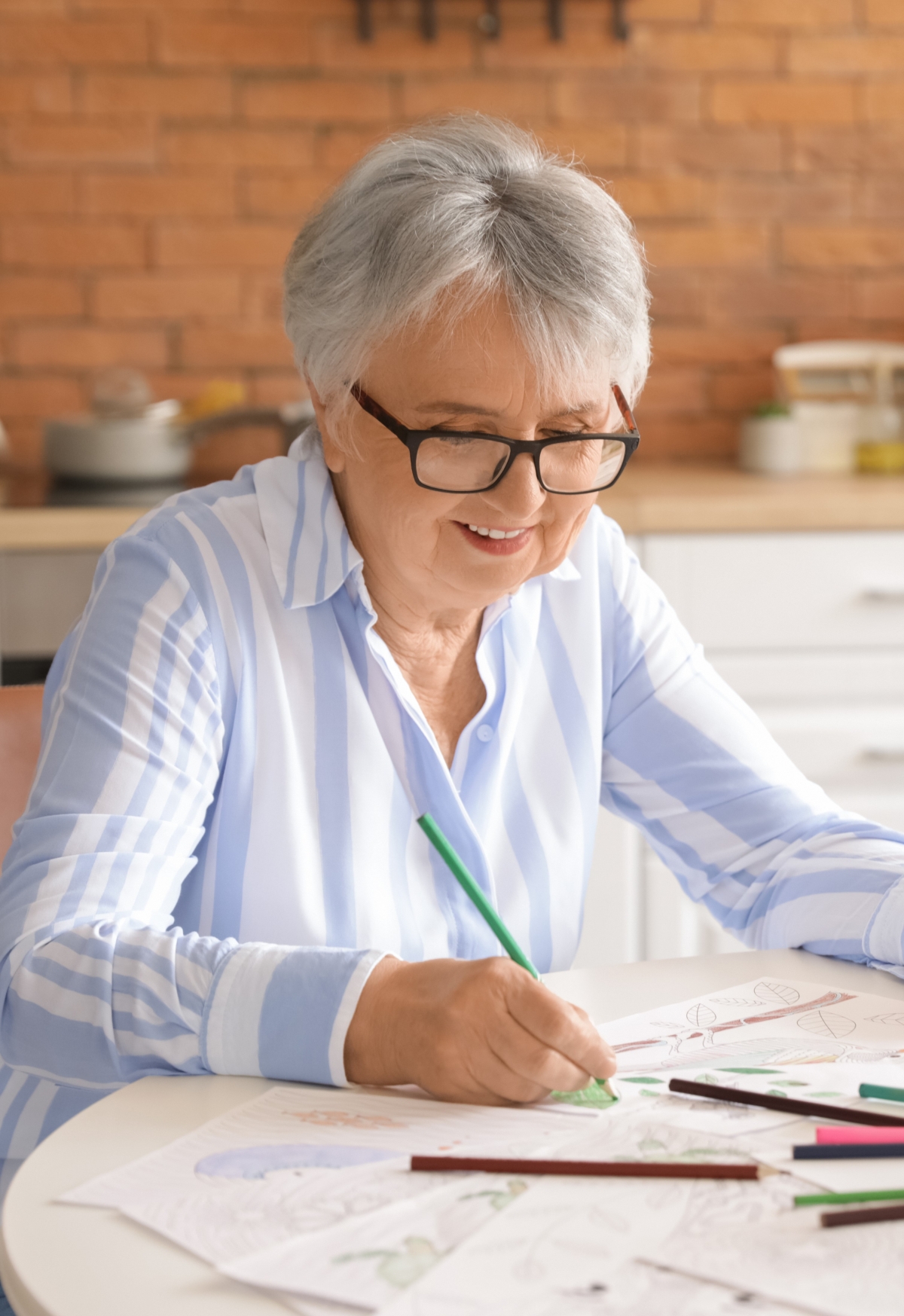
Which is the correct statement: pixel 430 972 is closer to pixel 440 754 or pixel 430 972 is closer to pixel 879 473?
pixel 440 754

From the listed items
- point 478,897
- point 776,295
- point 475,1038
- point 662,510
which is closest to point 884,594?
point 662,510

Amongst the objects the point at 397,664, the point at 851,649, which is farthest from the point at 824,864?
the point at 851,649

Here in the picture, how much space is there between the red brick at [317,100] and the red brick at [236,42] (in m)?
0.04

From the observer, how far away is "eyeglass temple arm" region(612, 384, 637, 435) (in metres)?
1.14

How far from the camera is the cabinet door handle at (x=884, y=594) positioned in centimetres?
227

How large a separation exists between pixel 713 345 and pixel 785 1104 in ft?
7.68

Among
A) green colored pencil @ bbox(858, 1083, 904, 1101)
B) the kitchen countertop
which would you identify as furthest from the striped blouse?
the kitchen countertop

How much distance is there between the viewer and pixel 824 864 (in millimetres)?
1093

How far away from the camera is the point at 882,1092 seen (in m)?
0.75

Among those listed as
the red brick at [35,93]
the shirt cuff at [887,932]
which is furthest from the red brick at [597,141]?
the shirt cuff at [887,932]

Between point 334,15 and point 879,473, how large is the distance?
1.39 m

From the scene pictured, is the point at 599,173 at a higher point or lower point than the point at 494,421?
higher

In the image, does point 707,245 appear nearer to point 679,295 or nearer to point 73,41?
point 679,295

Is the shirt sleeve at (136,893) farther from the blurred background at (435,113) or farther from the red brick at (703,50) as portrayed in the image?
the red brick at (703,50)
